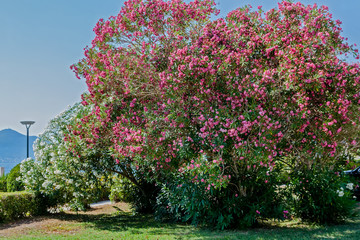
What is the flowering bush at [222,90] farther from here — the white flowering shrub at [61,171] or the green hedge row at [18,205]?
the green hedge row at [18,205]

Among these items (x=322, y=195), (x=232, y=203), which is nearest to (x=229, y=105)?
(x=232, y=203)

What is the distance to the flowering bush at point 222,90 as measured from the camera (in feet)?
24.2

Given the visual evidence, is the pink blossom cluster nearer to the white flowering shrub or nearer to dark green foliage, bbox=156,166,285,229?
dark green foliage, bbox=156,166,285,229

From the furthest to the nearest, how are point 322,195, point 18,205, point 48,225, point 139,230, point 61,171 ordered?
point 18,205, point 61,171, point 48,225, point 139,230, point 322,195

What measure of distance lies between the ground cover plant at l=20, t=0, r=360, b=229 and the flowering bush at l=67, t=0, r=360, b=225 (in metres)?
0.03

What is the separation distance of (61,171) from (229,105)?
6365 millimetres

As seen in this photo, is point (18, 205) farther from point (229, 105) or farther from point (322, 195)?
point (322, 195)

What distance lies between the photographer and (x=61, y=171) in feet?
36.4

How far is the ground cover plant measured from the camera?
24.4 feet

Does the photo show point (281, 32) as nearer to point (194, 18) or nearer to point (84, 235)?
point (194, 18)

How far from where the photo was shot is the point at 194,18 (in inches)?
359

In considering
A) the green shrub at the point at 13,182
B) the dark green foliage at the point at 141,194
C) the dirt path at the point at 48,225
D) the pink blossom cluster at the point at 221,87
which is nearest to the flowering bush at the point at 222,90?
the pink blossom cluster at the point at 221,87

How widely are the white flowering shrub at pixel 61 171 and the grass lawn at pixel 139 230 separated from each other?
2.78 feet

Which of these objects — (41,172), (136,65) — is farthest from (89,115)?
(41,172)
